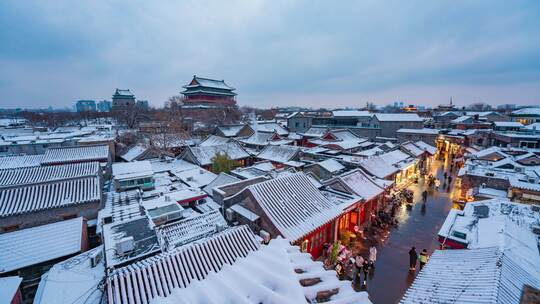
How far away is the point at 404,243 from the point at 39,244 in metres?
17.9

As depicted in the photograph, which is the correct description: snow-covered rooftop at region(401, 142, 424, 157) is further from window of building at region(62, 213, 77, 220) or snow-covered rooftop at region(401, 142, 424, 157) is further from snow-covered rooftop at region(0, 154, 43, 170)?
snow-covered rooftop at region(0, 154, 43, 170)

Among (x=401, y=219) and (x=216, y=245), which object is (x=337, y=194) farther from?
(x=216, y=245)

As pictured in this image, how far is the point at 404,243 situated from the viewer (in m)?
13.1

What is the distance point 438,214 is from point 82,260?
21598mm

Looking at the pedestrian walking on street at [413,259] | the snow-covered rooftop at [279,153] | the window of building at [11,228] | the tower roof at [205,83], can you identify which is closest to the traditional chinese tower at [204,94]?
the tower roof at [205,83]

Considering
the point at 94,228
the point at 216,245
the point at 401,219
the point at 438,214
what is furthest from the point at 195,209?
the point at 438,214

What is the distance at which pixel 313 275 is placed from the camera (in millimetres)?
3246

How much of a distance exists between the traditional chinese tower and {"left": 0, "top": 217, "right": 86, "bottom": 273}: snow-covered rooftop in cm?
4165

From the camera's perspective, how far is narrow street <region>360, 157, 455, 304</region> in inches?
387

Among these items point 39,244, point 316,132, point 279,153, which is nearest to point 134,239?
point 39,244

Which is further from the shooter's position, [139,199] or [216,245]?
[139,199]

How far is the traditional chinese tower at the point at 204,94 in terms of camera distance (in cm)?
5187

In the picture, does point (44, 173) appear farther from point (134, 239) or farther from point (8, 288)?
point (134, 239)

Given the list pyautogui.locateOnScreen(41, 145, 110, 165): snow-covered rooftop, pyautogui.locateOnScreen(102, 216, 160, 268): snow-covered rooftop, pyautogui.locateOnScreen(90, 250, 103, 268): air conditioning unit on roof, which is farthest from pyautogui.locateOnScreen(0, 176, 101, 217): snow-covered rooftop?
pyautogui.locateOnScreen(41, 145, 110, 165): snow-covered rooftop
